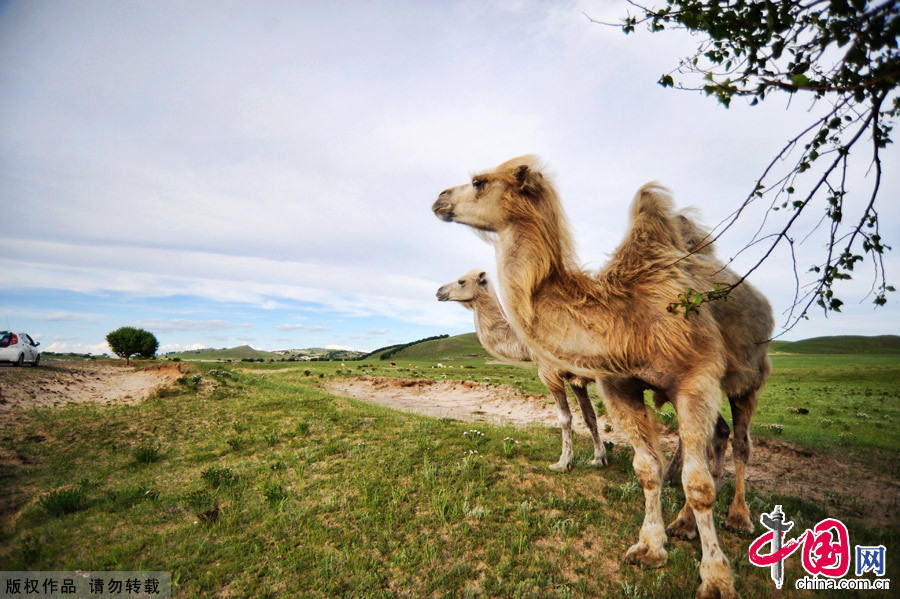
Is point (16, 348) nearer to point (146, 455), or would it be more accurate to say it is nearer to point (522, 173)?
point (146, 455)

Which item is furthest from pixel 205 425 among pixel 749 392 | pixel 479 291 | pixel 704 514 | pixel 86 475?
pixel 749 392

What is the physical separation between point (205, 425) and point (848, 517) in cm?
1321

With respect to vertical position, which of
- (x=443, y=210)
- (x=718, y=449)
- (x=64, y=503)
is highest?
(x=443, y=210)

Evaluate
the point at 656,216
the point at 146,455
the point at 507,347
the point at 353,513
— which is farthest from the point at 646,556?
the point at 146,455

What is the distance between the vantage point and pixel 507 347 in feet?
26.6

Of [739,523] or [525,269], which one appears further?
[739,523]

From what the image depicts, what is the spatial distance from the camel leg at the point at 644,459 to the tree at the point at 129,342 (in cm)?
4407

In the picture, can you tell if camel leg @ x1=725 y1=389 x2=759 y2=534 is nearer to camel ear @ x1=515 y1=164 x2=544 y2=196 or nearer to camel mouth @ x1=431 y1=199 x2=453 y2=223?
camel ear @ x1=515 y1=164 x2=544 y2=196

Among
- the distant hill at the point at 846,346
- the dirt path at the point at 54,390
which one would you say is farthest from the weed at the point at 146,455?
the distant hill at the point at 846,346

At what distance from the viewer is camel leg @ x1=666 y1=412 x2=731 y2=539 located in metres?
4.72

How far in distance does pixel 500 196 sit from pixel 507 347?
416cm

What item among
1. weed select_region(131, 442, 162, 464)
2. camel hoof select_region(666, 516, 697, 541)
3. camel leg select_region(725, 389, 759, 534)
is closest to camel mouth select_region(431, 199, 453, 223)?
camel leg select_region(725, 389, 759, 534)

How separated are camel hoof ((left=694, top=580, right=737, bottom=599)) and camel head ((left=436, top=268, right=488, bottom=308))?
651 cm

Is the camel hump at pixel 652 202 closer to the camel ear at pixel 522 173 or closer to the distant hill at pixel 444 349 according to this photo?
the camel ear at pixel 522 173
